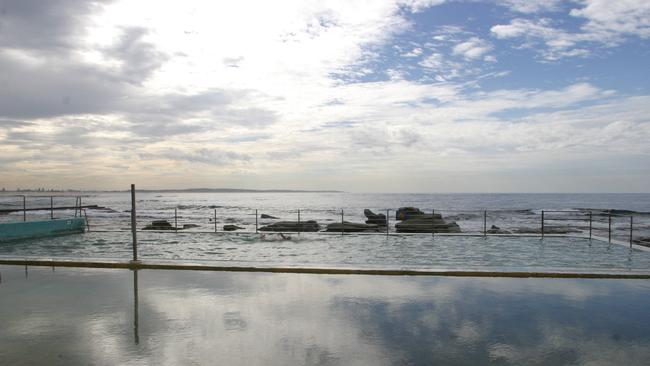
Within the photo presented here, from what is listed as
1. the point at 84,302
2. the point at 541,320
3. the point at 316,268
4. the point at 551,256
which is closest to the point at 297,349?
the point at 541,320

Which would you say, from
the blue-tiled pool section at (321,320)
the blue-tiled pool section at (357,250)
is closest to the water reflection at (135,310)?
the blue-tiled pool section at (321,320)

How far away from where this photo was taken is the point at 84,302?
680cm

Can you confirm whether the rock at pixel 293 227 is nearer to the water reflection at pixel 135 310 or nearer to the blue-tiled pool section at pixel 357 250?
the blue-tiled pool section at pixel 357 250

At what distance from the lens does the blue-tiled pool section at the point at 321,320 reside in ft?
15.3

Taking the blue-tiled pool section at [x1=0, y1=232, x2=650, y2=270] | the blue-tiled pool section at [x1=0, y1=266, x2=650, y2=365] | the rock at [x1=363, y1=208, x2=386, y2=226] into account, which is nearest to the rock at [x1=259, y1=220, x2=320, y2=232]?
the rock at [x1=363, y1=208, x2=386, y2=226]

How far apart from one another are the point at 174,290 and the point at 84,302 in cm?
135

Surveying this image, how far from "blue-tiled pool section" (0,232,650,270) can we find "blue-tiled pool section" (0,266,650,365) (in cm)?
224

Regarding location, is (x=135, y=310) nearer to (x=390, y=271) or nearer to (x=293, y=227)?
(x=390, y=271)

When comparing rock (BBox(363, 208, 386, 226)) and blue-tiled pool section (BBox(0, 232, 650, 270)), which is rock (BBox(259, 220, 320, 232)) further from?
blue-tiled pool section (BBox(0, 232, 650, 270))

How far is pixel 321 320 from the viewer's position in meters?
5.86

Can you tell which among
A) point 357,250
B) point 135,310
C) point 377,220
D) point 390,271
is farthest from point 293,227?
point 135,310

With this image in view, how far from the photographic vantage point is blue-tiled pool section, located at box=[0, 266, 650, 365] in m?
4.67

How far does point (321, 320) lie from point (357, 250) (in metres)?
8.58

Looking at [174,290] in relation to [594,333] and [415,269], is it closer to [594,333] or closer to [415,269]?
[415,269]
